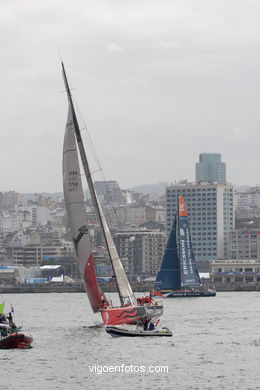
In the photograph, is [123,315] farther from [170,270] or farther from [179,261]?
[179,261]

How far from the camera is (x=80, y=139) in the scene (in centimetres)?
5438

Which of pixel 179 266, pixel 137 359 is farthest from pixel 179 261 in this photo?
pixel 137 359

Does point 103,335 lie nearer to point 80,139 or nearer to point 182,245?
point 80,139

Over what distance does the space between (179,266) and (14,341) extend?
60.8 m

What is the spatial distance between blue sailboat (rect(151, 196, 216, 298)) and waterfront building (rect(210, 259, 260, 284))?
64.1m

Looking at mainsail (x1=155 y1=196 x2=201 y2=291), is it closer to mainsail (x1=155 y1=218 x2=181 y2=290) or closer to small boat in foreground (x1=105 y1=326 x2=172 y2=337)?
mainsail (x1=155 y1=218 x2=181 y2=290)

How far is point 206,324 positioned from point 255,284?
315ft

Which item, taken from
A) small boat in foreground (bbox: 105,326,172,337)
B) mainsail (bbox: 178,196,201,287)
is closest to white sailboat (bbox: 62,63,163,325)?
small boat in foreground (bbox: 105,326,172,337)

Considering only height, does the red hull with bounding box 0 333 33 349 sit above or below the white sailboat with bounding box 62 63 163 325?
below

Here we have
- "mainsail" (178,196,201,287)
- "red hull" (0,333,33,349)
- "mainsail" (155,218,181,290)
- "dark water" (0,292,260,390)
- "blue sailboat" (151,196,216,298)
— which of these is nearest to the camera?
"dark water" (0,292,260,390)

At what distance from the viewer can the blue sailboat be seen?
106 m

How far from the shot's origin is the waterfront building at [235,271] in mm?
177375

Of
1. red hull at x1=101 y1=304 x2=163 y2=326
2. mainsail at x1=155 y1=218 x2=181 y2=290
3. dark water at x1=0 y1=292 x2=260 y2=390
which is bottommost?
dark water at x1=0 y1=292 x2=260 y2=390

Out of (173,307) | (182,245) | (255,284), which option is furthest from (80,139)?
(255,284)
